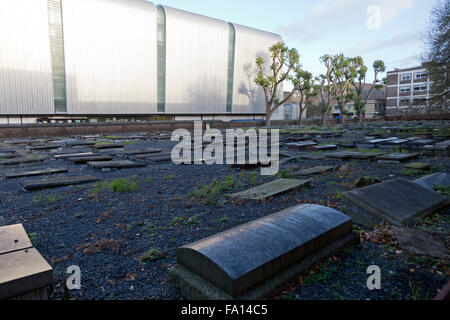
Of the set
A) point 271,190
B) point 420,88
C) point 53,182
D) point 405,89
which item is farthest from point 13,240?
point 405,89

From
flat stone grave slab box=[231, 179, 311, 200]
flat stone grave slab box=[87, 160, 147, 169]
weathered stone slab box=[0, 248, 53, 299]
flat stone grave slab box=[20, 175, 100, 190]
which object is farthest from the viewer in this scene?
flat stone grave slab box=[87, 160, 147, 169]

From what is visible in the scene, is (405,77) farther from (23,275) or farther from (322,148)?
(23,275)

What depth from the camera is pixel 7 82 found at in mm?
22953

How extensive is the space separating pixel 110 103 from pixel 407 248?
94.7 feet

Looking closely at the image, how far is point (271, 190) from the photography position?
4324 mm

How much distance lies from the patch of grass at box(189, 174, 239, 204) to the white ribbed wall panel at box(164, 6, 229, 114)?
27416 mm

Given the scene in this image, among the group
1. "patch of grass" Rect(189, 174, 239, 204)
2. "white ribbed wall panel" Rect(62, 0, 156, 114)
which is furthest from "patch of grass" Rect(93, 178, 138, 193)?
"white ribbed wall panel" Rect(62, 0, 156, 114)

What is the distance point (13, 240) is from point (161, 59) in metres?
30.9

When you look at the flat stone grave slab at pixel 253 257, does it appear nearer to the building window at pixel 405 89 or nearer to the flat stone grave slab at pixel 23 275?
the flat stone grave slab at pixel 23 275

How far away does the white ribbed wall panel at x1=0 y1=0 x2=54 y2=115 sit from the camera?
22.6 metres

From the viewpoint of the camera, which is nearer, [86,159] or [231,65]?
[86,159]

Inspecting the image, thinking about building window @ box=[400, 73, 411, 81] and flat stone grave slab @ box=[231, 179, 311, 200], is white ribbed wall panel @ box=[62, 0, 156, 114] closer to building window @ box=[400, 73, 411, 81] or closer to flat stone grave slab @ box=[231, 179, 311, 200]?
flat stone grave slab @ box=[231, 179, 311, 200]

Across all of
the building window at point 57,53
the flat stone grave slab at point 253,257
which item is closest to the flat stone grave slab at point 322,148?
the flat stone grave slab at point 253,257
